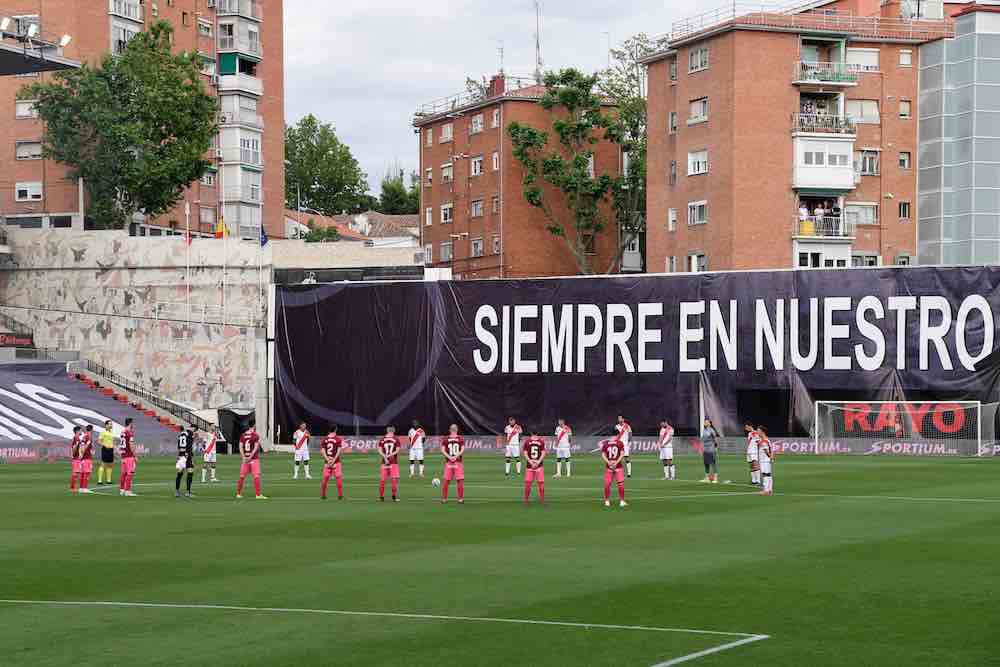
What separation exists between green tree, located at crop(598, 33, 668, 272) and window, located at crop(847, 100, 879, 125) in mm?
15470

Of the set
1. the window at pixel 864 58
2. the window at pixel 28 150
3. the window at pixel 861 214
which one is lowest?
the window at pixel 861 214

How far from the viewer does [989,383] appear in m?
62.2

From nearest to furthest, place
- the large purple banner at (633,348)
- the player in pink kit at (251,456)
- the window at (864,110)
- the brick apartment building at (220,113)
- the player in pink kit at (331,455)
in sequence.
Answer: the player in pink kit at (331,455), the player in pink kit at (251,456), the large purple banner at (633,348), the window at (864,110), the brick apartment building at (220,113)

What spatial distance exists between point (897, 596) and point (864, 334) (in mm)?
46262

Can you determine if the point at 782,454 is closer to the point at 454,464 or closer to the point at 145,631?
the point at 454,464

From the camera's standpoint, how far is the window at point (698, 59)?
88438 mm

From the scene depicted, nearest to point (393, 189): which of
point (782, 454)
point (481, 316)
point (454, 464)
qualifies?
point (481, 316)

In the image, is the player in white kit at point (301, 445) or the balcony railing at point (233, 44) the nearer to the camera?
the player in white kit at point (301, 445)

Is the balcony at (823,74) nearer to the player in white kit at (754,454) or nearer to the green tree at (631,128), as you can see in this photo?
the green tree at (631,128)

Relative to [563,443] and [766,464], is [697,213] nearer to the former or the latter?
[563,443]

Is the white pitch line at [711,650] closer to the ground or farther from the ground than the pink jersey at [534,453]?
closer to the ground

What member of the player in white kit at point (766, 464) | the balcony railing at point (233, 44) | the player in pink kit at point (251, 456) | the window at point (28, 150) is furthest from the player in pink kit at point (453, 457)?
the balcony railing at point (233, 44)

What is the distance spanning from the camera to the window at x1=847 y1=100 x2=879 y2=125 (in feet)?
291

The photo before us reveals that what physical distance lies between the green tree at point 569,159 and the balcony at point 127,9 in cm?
2679
